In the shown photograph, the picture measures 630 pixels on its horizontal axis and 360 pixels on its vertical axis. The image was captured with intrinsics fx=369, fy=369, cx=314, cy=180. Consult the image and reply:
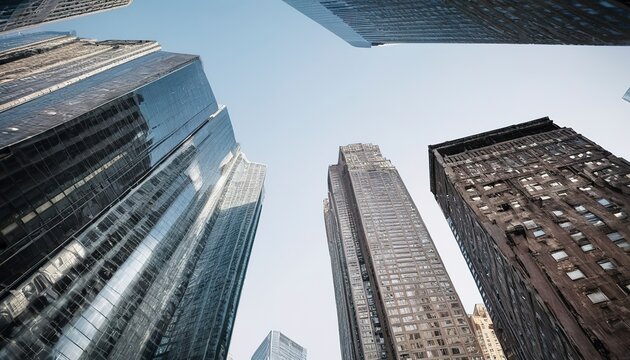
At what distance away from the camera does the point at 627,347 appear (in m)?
26.5

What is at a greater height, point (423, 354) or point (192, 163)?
point (192, 163)

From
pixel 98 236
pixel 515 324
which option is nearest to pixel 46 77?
pixel 98 236

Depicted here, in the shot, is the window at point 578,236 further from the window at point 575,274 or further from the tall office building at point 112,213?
the tall office building at point 112,213

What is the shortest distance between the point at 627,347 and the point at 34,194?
55791 millimetres

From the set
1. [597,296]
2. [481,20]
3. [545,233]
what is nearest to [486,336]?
[545,233]

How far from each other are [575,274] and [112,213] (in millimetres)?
66551

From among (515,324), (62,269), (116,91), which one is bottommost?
(515,324)

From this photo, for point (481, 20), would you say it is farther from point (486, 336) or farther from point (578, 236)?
point (486, 336)

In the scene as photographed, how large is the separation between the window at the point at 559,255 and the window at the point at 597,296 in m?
4.56

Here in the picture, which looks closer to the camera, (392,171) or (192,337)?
(192,337)

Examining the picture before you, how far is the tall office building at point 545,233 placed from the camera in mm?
30703

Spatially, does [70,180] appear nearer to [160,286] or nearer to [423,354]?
[160,286]

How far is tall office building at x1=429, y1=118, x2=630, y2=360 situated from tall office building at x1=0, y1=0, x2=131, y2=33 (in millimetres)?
91257

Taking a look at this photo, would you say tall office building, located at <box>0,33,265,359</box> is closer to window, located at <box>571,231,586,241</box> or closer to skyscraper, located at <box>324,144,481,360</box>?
skyscraper, located at <box>324,144,481,360</box>
